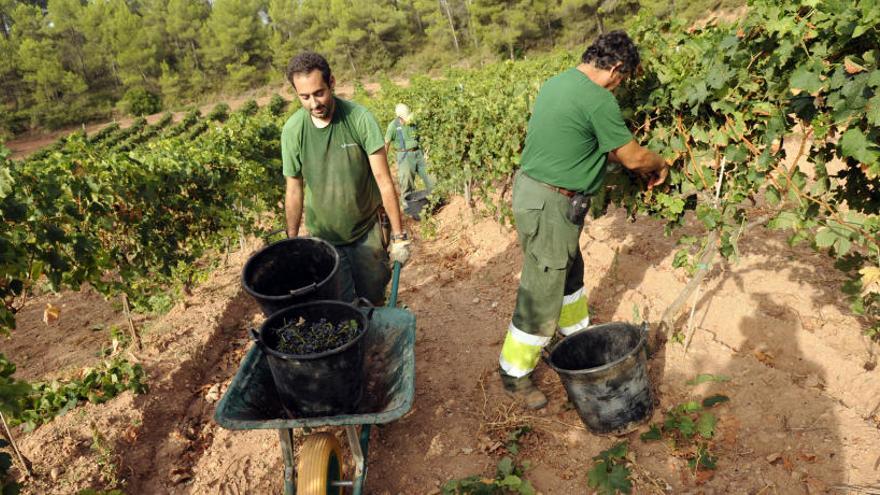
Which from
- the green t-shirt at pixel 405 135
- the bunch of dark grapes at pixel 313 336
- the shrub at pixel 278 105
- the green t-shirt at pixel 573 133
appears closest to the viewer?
the bunch of dark grapes at pixel 313 336

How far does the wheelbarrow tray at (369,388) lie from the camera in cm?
227

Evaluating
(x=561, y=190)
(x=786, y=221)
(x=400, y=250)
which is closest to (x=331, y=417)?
(x=400, y=250)

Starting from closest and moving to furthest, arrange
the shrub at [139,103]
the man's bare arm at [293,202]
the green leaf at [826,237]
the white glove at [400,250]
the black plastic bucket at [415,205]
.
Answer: the green leaf at [826,237] < the white glove at [400,250] < the man's bare arm at [293,202] < the black plastic bucket at [415,205] < the shrub at [139,103]

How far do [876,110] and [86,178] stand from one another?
5.41m

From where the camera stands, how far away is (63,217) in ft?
14.0

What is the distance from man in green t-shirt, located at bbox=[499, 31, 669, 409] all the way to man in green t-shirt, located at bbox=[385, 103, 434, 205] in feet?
19.1

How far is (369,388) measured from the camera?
293cm

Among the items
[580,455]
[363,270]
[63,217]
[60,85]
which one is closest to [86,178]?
[63,217]

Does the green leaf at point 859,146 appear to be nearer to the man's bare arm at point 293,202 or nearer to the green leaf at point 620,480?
the green leaf at point 620,480

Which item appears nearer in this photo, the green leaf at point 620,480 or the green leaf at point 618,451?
the green leaf at point 620,480

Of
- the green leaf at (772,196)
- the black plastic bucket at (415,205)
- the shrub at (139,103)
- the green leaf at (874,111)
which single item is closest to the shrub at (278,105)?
the shrub at (139,103)

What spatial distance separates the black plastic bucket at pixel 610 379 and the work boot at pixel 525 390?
0.30 metres

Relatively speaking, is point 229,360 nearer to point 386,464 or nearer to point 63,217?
point 63,217

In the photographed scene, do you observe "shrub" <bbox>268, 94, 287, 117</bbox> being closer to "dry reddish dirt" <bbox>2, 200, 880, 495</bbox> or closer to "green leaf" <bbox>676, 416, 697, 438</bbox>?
"dry reddish dirt" <bbox>2, 200, 880, 495</bbox>
